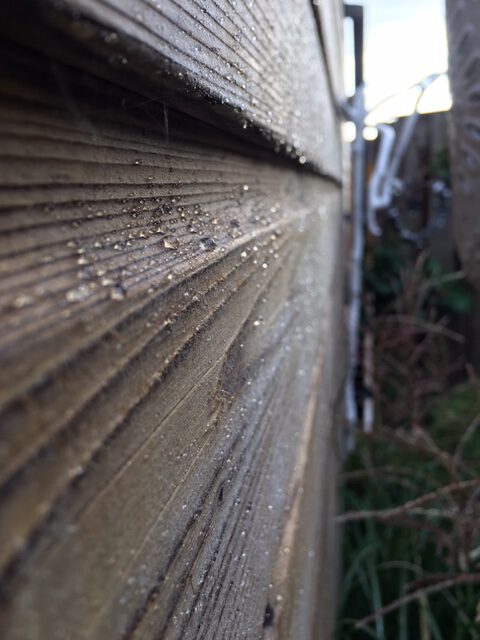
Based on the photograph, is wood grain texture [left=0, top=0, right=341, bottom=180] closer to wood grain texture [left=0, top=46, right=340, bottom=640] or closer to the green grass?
wood grain texture [left=0, top=46, right=340, bottom=640]

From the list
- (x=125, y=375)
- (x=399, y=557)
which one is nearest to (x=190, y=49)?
(x=125, y=375)

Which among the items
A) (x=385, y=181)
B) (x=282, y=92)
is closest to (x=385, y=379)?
(x=385, y=181)

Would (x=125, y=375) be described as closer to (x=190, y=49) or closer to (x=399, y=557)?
(x=190, y=49)

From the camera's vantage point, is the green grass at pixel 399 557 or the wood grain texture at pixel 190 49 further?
the green grass at pixel 399 557

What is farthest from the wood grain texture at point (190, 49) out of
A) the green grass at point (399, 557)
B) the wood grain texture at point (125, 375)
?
the green grass at point (399, 557)

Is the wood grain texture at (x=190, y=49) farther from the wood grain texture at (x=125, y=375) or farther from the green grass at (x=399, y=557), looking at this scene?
the green grass at (x=399, y=557)
